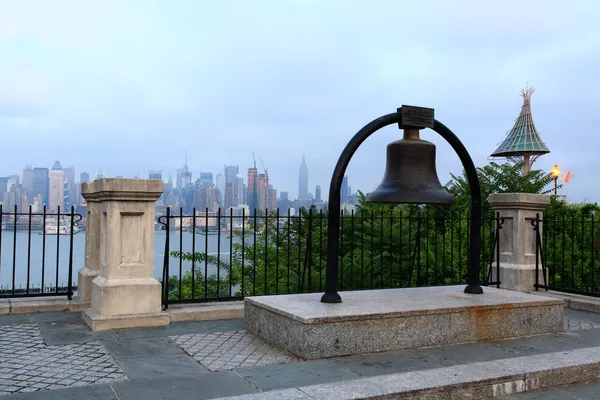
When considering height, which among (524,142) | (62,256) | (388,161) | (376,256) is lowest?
(62,256)

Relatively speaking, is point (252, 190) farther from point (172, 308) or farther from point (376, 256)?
point (172, 308)

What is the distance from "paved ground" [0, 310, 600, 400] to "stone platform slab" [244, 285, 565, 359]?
130mm

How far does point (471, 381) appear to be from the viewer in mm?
4480

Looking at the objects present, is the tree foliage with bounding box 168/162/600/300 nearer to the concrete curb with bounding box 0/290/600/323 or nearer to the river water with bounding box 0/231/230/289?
the river water with bounding box 0/231/230/289

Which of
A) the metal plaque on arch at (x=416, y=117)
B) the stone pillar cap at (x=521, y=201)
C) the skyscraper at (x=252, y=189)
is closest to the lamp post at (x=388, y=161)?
the metal plaque on arch at (x=416, y=117)

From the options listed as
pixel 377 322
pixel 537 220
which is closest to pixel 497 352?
pixel 377 322

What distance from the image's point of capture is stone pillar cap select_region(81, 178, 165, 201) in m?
6.79

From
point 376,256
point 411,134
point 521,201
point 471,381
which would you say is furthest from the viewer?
point 376,256

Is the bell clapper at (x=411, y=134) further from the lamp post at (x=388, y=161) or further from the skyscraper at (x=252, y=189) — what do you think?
the skyscraper at (x=252, y=189)

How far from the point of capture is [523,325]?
20.9ft

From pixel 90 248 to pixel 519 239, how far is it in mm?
7106

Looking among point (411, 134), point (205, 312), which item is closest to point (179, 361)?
point (205, 312)

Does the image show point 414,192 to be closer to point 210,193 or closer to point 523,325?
point 523,325

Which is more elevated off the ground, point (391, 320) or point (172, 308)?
point (391, 320)
